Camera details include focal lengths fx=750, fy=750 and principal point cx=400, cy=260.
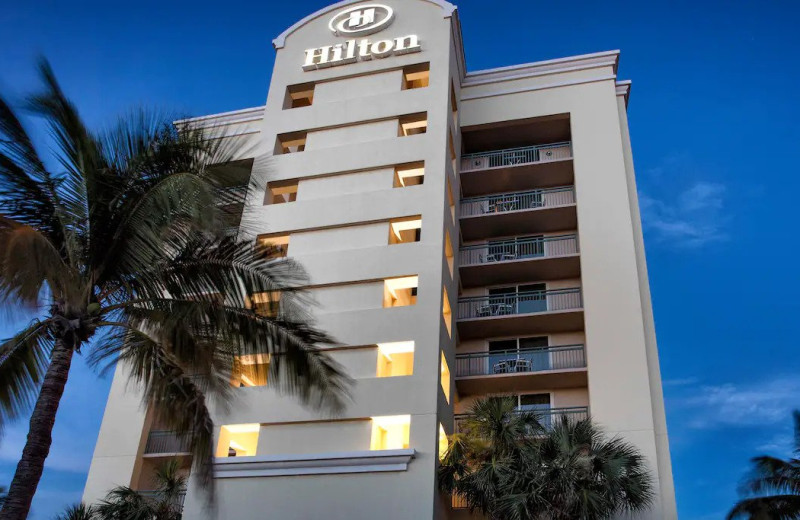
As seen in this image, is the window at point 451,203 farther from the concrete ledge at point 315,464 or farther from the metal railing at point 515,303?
the concrete ledge at point 315,464

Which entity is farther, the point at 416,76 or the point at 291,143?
the point at 416,76

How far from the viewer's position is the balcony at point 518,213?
3353 cm

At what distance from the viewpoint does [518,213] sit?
33469mm

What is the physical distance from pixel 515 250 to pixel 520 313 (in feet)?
12.1

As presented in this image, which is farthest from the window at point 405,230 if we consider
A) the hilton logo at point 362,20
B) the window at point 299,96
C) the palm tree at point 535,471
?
the hilton logo at point 362,20

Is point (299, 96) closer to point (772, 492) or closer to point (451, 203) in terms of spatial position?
point (451, 203)

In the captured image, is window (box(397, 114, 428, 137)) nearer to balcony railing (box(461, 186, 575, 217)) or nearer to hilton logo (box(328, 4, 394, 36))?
balcony railing (box(461, 186, 575, 217))

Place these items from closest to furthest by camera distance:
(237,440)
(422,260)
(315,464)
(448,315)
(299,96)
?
(315,464) → (422,260) → (237,440) → (448,315) → (299,96)

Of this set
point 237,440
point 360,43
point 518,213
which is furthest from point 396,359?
point 360,43

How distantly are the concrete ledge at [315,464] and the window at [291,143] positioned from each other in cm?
1443

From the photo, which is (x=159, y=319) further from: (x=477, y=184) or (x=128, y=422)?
(x=477, y=184)

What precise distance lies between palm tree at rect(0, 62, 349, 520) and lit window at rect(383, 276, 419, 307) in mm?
12958

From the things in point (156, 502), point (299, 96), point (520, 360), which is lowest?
point (156, 502)

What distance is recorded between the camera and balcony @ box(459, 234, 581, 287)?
3234 centimetres
